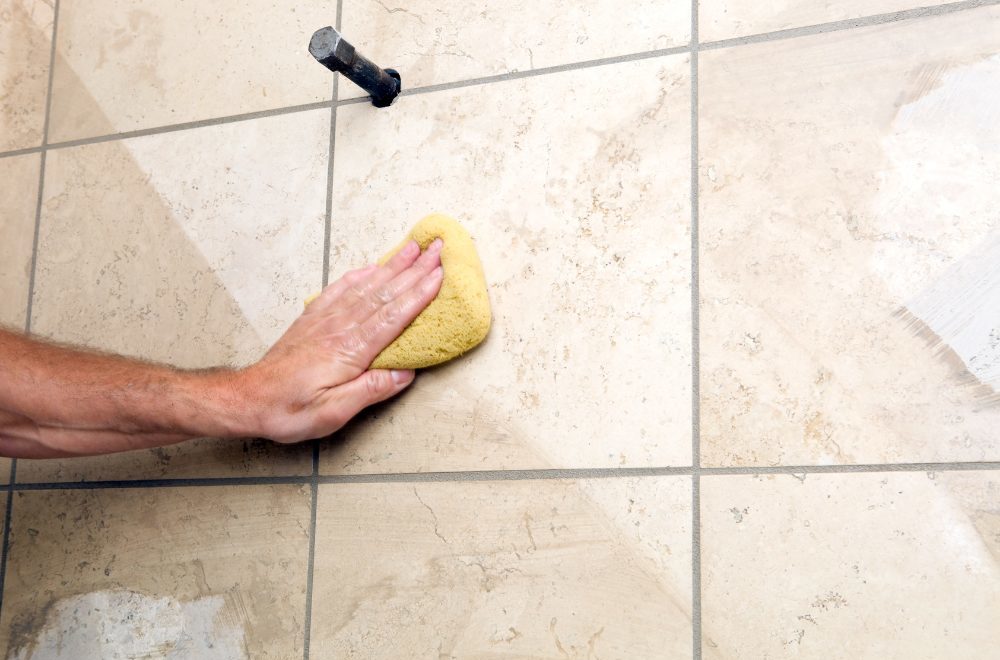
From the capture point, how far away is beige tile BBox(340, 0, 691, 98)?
80cm

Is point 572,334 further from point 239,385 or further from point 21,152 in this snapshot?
point 21,152

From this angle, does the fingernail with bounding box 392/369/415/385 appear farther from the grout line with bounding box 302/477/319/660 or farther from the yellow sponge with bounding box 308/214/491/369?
the grout line with bounding box 302/477/319/660

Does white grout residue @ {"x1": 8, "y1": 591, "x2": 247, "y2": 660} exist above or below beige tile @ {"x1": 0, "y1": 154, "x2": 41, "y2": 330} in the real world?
below

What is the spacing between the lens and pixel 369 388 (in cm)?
78

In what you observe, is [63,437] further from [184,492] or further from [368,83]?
[368,83]

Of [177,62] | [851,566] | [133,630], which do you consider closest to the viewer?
[851,566]

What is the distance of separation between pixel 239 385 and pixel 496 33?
0.44 m

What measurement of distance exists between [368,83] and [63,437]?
0.48 m

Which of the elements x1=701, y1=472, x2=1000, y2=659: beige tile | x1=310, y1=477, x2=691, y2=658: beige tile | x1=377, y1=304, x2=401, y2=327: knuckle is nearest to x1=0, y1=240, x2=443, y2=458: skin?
x1=377, y1=304, x2=401, y2=327: knuckle

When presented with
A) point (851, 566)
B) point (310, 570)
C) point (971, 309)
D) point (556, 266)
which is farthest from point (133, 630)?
point (971, 309)

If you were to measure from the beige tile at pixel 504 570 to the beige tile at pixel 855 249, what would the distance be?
10 centimetres

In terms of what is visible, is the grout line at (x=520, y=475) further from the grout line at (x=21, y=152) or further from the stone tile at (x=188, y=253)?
the grout line at (x=21, y=152)

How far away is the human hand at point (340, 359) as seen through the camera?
776 mm

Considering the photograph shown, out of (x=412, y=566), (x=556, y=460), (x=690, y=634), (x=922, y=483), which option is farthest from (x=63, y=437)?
(x=922, y=483)
